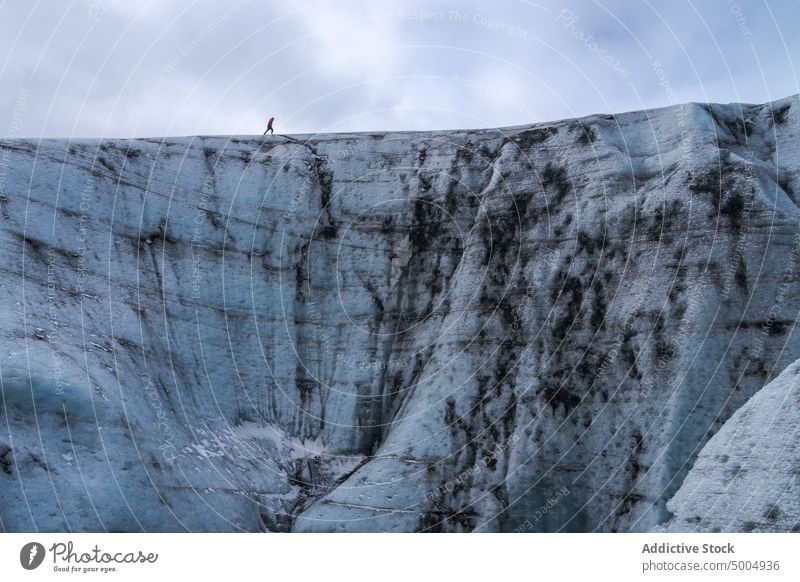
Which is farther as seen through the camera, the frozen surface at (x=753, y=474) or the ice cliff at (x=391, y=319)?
the ice cliff at (x=391, y=319)

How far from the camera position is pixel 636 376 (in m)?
27.1

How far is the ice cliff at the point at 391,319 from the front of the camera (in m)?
25.7

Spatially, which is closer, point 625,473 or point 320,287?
point 625,473

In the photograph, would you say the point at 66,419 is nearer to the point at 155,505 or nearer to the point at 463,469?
the point at 155,505

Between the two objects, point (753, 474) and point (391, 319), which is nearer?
point (753, 474)

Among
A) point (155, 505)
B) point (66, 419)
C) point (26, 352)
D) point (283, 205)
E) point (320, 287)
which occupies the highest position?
point (283, 205)

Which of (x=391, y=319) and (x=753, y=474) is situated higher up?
(x=391, y=319)

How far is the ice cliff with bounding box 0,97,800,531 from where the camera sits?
84.2 feet

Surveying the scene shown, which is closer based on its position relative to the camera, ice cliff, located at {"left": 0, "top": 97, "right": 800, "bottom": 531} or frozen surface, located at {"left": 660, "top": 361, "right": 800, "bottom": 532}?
frozen surface, located at {"left": 660, "top": 361, "right": 800, "bottom": 532}

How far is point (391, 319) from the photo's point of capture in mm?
33344
